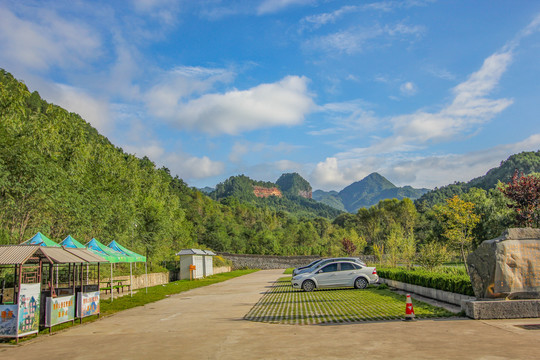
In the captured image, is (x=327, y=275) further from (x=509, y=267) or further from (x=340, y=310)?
(x=509, y=267)

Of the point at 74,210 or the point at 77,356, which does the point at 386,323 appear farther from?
the point at 74,210

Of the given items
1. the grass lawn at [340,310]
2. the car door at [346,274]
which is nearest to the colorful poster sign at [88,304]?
the grass lawn at [340,310]

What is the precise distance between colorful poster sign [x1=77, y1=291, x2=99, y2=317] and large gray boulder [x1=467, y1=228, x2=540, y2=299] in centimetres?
1134

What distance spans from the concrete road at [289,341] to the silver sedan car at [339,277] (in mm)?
9628

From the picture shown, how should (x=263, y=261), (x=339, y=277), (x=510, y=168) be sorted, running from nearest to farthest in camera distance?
1. (x=339, y=277)
2. (x=263, y=261)
3. (x=510, y=168)

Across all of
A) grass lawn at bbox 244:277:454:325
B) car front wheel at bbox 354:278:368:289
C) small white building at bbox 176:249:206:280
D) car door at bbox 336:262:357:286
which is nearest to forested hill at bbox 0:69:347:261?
small white building at bbox 176:249:206:280

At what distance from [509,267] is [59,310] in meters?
12.2

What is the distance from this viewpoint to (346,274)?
2012cm

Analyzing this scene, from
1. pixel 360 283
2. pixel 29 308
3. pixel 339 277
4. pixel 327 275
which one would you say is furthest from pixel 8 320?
pixel 360 283

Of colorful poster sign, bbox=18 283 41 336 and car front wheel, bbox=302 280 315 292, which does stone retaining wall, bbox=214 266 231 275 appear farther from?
colorful poster sign, bbox=18 283 41 336

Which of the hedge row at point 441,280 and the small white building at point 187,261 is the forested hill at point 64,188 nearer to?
the small white building at point 187,261

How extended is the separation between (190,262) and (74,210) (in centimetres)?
1692

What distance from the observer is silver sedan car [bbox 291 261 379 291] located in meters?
20.0

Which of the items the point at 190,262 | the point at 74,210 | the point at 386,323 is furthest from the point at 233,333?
the point at 190,262
